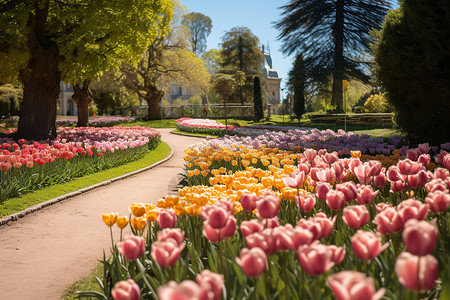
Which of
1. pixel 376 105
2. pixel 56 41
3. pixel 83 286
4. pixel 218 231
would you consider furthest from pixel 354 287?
pixel 376 105

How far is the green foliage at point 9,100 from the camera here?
32.0 m

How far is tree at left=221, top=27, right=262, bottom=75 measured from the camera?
52250mm

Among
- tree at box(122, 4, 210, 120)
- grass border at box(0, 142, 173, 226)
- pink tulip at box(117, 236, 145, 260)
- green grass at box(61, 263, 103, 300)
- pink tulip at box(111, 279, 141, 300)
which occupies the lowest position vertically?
green grass at box(61, 263, 103, 300)

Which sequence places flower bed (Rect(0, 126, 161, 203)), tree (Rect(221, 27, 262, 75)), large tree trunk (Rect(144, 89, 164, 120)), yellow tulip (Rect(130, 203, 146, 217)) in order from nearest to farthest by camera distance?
yellow tulip (Rect(130, 203, 146, 217)) < flower bed (Rect(0, 126, 161, 203)) < large tree trunk (Rect(144, 89, 164, 120)) < tree (Rect(221, 27, 262, 75))

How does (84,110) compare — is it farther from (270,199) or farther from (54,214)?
(270,199)

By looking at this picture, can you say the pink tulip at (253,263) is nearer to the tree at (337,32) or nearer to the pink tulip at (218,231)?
the pink tulip at (218,231)

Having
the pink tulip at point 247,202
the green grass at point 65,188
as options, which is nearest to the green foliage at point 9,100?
the green grass at point 65,188

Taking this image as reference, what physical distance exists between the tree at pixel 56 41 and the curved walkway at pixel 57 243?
7363 millimetres

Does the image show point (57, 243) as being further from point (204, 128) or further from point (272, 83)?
point (272, 83)

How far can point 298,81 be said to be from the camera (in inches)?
Answer: 1342

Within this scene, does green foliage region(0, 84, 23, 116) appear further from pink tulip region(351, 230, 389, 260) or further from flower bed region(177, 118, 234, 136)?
pink tulip region(351, 230, 389, 260)

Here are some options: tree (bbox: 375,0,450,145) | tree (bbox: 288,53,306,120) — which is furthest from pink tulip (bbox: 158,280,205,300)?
tree (bbox: 288,53,306,120)

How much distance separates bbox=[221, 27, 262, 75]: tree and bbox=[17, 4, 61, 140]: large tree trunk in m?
39.6

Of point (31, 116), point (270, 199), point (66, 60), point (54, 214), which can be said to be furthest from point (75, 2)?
point (270, 199)
